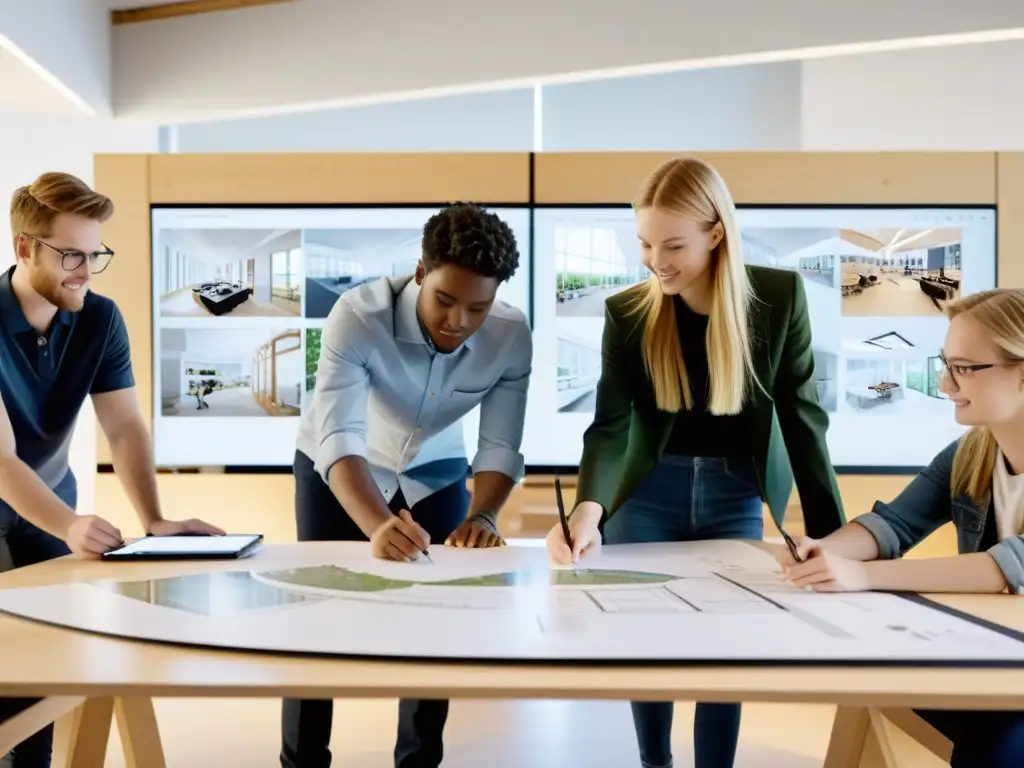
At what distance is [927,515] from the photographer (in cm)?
173

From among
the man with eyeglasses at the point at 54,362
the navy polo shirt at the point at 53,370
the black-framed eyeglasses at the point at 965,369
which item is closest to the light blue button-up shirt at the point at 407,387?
the man with eyeglasses at the point at 54,362

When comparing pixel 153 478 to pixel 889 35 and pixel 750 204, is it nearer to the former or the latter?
pixel 750 204

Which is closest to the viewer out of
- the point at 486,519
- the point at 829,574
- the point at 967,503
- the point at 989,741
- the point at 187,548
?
the point at 989,741

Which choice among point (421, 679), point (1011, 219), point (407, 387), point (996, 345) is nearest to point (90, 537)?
point (407, 387)

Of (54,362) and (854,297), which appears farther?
(854,297)

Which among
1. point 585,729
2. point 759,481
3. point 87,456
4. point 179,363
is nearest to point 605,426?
point 759,481

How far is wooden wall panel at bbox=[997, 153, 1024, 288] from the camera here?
3.37m

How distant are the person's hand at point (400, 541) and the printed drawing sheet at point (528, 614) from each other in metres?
0.05

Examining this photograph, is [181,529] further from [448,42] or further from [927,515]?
[448,42]

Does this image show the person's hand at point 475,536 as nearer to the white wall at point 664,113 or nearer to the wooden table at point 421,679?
the wooden table at point 421,679

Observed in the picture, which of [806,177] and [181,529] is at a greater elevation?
[806,177]

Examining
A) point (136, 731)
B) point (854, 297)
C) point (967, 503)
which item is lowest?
point (136, 731)

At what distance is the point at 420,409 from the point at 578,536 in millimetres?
532

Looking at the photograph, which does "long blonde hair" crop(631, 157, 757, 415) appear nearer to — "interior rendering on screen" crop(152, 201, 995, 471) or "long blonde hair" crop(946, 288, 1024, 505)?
"long blonde hair" crop(946, 288, 1024, 505)
